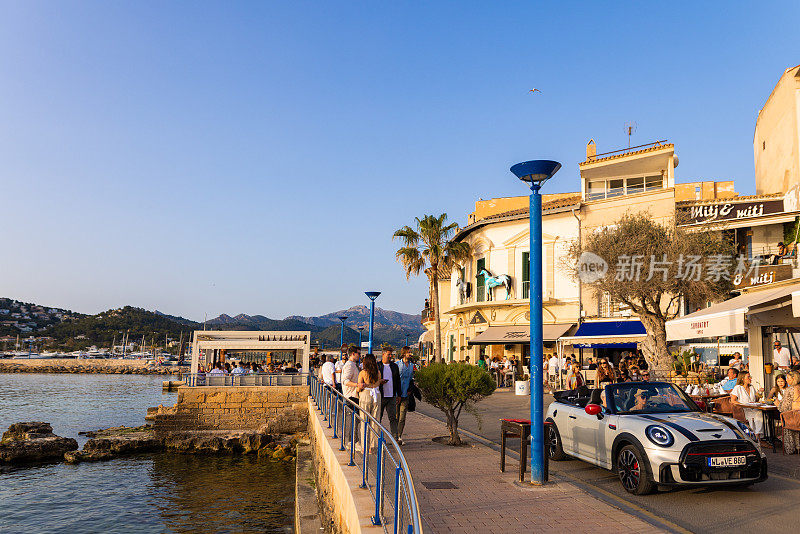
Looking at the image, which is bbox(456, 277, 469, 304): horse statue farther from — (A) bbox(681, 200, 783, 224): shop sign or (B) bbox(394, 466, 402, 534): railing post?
(B) bbox(394, 466, 402, 534): railing post

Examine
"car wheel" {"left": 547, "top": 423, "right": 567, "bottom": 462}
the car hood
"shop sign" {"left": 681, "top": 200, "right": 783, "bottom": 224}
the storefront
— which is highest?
"shop sign" {"left": 681, "top": 200, "right": 783, "bottom": 224}

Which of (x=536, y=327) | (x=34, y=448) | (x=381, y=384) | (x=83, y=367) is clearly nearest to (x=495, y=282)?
(x=34, y=448)

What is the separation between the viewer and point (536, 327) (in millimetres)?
8500

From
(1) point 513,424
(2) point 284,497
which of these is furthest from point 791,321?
(2) point 284,497

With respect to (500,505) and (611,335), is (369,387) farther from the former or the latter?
(611,335)

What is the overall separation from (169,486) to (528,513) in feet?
47.3

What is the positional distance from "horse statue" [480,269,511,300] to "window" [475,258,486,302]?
1.71ft

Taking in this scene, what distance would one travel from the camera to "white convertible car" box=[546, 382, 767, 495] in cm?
748

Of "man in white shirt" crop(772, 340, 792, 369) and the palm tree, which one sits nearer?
"man in white shirt" crop(772, 340, 792, 369)

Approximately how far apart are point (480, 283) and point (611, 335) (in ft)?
31.7

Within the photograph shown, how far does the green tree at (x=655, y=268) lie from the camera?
74.2 ft

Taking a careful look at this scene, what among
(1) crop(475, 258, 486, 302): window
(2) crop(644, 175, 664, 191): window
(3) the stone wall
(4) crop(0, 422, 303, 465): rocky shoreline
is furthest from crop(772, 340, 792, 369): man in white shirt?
(1) crop(475, 258, 486, 302): window

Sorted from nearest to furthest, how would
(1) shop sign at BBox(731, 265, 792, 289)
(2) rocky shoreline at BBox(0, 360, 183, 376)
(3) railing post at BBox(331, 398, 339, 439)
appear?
1. (3) railing post at BBox(331, 398, 339, 439)
2. (1) shop sign at BBox(731, 265, 792, 289)
3. (2) rocky shoreline at BBox(0, 360, 183, 376)

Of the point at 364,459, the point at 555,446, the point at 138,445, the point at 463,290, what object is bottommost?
the point at 138,445
